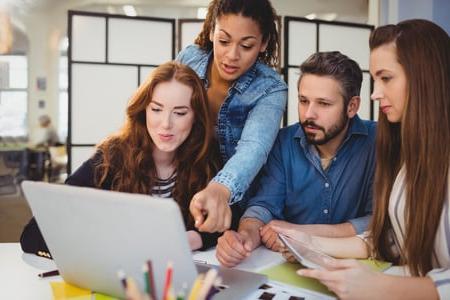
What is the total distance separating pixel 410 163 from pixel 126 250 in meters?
0.63

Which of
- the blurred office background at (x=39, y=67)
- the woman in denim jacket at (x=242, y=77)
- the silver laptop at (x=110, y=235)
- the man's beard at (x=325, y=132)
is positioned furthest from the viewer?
the blurred office background at (x=39, y=67)

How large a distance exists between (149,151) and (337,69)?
0.66 m

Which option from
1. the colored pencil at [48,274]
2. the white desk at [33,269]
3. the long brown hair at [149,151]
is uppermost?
the long brown hair at [149,151]

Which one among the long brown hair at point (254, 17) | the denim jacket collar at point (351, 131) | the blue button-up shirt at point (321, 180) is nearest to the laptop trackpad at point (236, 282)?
the blue button-up shirt at point (321, 180)

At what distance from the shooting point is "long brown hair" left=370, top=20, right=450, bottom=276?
1031 millimetres

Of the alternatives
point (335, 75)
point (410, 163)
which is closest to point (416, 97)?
point (410, 163)

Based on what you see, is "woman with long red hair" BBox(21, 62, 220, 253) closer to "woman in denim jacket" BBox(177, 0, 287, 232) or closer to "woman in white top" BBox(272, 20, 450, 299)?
"woman in denim jacket" BBox(177, 0, 287, 232)

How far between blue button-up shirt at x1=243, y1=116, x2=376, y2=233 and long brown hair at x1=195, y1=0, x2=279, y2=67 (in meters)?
0.31

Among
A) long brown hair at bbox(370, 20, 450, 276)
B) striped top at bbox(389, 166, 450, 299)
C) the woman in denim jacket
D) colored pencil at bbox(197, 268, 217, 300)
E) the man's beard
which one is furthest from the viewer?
the man's beard

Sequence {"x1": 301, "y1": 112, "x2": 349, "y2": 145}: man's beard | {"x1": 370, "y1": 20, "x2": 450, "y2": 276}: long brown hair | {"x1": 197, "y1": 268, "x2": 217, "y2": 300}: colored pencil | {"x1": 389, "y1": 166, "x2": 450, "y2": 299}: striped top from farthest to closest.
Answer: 1. {"x1": 301, "y1": 112, "x2": 349, "y2": 145}: man's beard
2. {"x1": 370, "y1": 20, "x2": 450, "y2": 276}: long brown hair
3. {"x1": 389, "y1": 166, "x2": 450, "y2": 299}: striped top
4. {"x1": 197, "y1": 268, "x2": 217, "y2": 300}: colored pencil

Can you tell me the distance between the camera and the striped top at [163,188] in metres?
1.54

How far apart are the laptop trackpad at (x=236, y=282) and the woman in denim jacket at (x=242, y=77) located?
0.31 metres

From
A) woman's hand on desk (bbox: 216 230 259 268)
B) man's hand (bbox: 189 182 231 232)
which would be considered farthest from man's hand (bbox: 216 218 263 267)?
man's hand (bbox: 189 182 231 232)

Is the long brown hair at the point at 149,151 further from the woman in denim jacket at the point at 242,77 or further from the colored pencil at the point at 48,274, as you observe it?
the colored pencil at the point at 48,274
